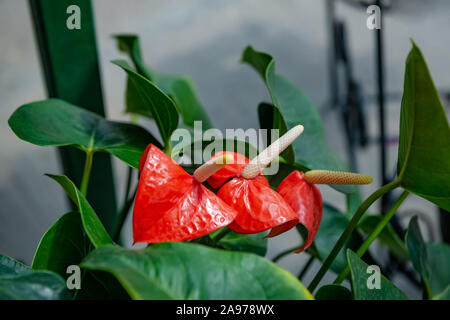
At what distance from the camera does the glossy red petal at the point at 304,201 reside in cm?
42

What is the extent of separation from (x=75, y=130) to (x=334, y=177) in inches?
14.2

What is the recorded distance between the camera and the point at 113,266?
304 mm

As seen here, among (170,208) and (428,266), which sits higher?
(170,208)

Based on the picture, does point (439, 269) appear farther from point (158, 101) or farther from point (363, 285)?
point (158, 101)

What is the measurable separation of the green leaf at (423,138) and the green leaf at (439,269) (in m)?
0.14

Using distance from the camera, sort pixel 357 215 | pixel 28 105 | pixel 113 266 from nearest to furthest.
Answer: pixel 113 266
pixel 357 215
pixel 28 105

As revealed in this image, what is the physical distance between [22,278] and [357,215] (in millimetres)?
320

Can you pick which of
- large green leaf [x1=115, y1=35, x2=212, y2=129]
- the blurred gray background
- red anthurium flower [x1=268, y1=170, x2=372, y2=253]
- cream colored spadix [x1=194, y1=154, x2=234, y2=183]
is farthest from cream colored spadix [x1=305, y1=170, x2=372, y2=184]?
the blurred gray background

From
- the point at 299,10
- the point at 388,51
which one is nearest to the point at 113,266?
the point at 299,10

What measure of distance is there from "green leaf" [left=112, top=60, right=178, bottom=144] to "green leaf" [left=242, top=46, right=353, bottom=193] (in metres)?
0.15

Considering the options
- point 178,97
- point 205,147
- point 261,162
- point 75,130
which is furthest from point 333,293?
point 178,97

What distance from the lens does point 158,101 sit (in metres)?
0.51

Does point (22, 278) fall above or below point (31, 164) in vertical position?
above
